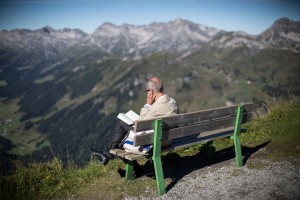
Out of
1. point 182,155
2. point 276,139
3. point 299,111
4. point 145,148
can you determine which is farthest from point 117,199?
point 299,111

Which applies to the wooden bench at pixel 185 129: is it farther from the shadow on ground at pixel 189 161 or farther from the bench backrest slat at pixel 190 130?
the shadow on ground at pixel 189 161

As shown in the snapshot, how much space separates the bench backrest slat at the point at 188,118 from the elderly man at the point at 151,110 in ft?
2.40

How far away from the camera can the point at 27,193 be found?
841 centimetres

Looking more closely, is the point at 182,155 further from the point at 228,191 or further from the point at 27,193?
the point at 27,193

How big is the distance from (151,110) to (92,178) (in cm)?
273

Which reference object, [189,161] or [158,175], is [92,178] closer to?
[158,175]

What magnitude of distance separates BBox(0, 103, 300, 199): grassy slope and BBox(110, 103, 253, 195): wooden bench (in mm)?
643

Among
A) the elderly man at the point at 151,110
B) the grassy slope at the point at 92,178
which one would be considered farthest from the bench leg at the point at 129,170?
the elderly man at the point at 151,110

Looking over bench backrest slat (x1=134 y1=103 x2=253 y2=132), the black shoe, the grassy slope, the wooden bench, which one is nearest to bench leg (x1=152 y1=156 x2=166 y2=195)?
the wooden bench

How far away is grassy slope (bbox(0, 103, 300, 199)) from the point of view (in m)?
8.45

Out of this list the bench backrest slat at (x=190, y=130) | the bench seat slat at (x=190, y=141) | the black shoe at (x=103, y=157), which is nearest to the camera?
the bench backrest slat at (x=190, y=130)

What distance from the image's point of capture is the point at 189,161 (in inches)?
432

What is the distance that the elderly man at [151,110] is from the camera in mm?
8828

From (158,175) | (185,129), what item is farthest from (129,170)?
(185,129)
